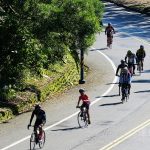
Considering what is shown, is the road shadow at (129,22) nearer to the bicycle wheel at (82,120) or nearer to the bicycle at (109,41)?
the bicycle at (109,41)

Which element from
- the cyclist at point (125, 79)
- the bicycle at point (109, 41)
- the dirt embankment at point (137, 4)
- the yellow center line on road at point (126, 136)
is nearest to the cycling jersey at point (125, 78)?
the cyclist at point (125, 79)

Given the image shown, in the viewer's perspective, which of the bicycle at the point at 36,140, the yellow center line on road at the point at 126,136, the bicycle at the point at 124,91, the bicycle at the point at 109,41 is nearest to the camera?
the bicycle at the point at 36,140

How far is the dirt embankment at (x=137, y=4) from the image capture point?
56384mm

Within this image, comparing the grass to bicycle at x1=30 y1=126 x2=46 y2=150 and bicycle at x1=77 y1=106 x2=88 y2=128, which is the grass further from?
bicycle at x1=30 y1=126 x2=46 y2=150

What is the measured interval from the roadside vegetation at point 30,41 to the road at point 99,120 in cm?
131

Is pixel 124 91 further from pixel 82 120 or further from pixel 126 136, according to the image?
pixel 126 136

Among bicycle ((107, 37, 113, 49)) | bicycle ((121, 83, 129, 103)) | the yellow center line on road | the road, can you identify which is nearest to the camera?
the yellow center line on road

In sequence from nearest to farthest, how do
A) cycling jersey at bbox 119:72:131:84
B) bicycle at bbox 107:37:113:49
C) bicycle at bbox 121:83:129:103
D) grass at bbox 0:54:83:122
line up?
grass at bbox 0:54:83:122, bicycle at bbox 121:83:129:103, cycling jersey at bbox 119:72:131:84, bicycle at bbox 107:37:113:49

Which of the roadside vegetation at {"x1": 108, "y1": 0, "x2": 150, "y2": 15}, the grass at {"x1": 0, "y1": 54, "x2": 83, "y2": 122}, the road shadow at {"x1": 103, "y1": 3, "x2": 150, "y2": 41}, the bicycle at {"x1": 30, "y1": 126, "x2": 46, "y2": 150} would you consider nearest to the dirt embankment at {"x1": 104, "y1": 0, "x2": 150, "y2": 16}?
the roadside vegetation at {"x1": 108, "y1": 0, "x2": 150, "y2": 15}

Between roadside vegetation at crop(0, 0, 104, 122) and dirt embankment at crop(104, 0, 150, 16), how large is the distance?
28164mm

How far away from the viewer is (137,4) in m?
59.8

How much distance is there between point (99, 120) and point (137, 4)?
121 feet

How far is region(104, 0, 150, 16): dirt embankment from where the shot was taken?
56384 mm

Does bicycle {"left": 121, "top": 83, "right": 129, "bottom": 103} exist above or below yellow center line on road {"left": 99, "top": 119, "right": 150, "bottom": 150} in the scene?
above
